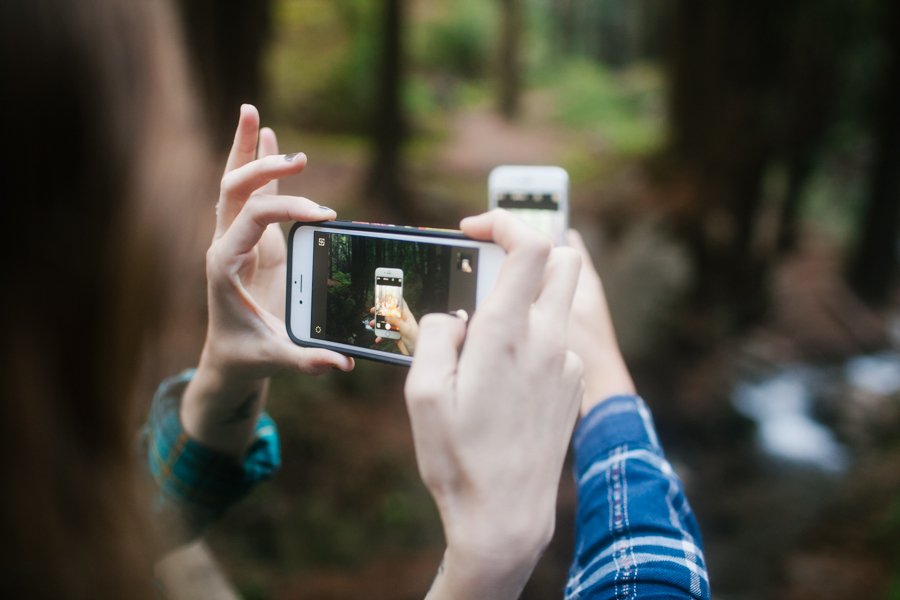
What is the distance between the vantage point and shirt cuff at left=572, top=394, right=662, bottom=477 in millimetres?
450

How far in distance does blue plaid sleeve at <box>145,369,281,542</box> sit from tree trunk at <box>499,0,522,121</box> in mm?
2583

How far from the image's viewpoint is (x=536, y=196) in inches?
27.9

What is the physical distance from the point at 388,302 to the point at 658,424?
2.13 m

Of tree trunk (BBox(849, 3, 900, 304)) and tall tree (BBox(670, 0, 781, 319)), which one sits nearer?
tree trunk (BBox(849, 3, 900, 304))

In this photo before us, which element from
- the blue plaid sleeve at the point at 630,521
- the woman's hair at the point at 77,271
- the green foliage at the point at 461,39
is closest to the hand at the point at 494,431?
the blue plaid sleeve at the point at 630,521

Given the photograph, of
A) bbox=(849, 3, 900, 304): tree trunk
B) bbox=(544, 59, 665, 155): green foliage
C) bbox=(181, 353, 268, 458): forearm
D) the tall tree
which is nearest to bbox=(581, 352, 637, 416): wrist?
bbox=(181, 353, 268, 458): forearm

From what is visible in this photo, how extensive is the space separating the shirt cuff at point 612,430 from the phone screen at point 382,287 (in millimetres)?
223

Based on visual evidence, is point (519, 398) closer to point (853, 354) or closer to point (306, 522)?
point (306, 522)

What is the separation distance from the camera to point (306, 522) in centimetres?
131

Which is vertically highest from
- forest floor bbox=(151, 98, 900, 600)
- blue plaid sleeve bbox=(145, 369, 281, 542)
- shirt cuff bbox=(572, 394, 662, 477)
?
shirt cuff bbox=(572, 394, 662, 477)

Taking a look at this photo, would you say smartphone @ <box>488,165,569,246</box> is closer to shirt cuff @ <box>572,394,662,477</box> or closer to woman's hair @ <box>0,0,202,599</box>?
shirt cuff @ <box>572,394,662,477</box>

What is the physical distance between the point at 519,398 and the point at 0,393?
297 mm

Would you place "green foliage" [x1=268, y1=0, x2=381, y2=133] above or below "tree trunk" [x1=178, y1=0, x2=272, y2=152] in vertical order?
above

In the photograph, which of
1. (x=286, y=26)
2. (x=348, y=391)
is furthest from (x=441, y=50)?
(x=348, y=391)
